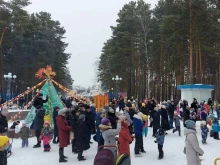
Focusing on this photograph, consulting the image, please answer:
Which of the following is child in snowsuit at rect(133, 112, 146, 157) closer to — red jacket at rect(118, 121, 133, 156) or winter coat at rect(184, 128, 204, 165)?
red jacket at rect(118, 121, 133, 156)

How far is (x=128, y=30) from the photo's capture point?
39750 millimetres

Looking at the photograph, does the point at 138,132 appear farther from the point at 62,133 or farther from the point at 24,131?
the point at 24,131

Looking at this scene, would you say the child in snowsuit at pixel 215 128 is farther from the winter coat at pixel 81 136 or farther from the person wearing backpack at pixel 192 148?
the person wearing backpack at pixel 192 148

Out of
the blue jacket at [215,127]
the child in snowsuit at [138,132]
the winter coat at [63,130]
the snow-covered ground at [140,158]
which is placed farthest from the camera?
the blue jacket at [215,127]

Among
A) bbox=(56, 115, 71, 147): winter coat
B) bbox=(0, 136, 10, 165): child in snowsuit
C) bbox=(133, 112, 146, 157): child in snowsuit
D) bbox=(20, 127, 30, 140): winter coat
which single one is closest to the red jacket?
bbox=(133, 112, 146, 157): child in snowsuit

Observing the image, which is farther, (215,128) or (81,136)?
(215,128)

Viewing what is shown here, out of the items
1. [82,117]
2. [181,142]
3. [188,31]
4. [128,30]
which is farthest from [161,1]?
[82,117]

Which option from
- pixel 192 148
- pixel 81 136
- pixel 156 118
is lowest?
pixel 81 136

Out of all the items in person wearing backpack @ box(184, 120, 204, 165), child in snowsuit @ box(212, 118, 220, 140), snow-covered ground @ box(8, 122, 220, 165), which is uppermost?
person wearing backpack @ box(184, 120, 204, 165)

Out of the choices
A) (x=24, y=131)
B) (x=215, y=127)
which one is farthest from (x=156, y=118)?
(x=24, y=131)

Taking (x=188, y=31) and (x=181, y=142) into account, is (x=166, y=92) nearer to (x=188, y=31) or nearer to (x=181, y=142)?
(x=188, y=31)

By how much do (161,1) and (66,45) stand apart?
20.5 meters

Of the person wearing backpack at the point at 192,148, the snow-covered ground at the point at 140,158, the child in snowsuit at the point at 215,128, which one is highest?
the person wearing backpack at the point at 192,148

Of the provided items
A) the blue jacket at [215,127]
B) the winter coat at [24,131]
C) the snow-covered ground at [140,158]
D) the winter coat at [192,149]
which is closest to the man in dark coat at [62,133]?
the snow-covered ground at [140,158]
